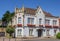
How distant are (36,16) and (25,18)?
12.2 ft

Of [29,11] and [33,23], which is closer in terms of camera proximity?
[29,11]

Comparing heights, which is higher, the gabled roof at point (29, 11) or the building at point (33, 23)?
the gabled roof at point (29, 11)

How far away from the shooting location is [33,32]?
161 feet

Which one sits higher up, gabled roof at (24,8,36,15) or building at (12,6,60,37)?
gabled roof at (24,8,36,15)

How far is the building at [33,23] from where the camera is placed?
156 ft

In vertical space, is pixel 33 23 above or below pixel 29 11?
below

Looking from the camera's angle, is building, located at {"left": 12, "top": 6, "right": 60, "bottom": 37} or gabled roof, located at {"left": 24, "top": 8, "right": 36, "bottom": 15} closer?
building, located at {"left": 12, "top": 6, "right": 60, "bottom": 37}

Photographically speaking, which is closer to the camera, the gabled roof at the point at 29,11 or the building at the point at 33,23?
the building at the point at 33,23

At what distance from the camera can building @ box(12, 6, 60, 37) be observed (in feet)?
156

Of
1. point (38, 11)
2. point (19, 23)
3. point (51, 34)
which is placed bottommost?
point (51, 34)

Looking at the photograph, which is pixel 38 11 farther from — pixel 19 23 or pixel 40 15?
pixel 19 23

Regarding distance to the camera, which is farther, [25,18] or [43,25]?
[43,25]

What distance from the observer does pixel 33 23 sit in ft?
161

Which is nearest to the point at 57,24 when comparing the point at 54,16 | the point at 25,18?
the point at 54,16
